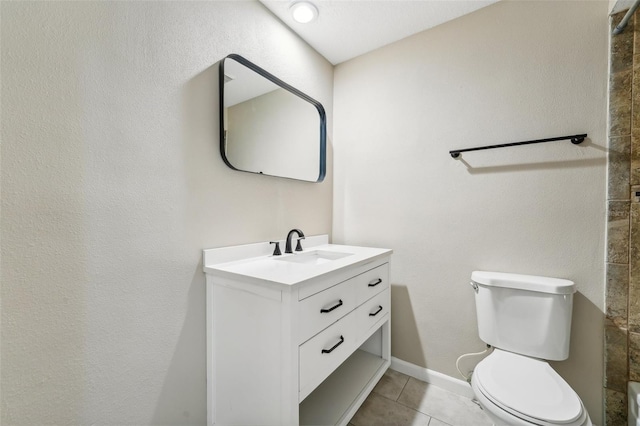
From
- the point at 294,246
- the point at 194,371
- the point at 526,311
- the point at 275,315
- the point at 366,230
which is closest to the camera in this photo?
the point at 275,315

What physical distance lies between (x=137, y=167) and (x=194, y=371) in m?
0.92

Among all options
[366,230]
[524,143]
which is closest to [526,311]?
[524,143]

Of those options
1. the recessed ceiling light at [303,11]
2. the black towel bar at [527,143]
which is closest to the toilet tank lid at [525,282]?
the black towel bar at [527,143]

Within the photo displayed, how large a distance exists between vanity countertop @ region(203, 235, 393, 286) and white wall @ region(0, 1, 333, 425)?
66 millimetres

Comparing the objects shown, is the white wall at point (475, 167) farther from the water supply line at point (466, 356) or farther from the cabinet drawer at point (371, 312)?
the cabinet drawer at point (371, 312)

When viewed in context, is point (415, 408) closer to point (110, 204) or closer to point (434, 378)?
point (434, 378)

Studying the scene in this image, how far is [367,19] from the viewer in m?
1.64

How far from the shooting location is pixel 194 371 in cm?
121

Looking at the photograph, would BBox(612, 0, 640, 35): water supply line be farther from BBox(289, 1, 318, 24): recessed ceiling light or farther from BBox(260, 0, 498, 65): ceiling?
BBox(289, 1, 318, 24): recessed ceiling light

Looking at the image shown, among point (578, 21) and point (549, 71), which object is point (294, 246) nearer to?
point (549, 71)

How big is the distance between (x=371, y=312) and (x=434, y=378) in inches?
26.9

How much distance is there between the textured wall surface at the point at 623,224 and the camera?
1.21m

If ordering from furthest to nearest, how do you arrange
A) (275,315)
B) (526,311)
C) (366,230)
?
(366,230), (526,311), (275,315)

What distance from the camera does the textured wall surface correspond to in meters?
1.21
